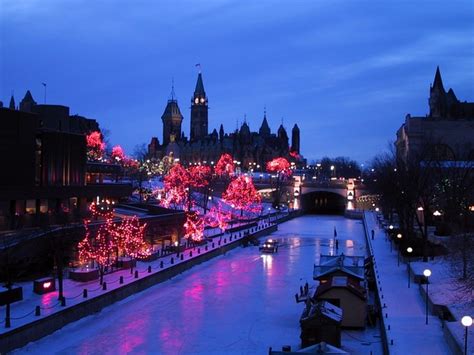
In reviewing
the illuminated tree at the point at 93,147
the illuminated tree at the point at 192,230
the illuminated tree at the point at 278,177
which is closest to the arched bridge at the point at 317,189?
the illuminated tree at the point at 278,177

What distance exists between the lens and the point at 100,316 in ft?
97.0

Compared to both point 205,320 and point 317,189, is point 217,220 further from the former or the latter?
point 317,189

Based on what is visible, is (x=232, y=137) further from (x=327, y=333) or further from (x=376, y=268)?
(x=327, y=333)

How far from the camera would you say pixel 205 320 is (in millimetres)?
29625

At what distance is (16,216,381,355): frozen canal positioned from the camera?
24.9 meters

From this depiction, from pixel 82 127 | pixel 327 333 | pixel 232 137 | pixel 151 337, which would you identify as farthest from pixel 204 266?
pixel 232 137

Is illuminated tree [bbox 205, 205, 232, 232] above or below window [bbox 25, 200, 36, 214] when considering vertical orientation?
below

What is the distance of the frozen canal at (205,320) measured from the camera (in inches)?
982

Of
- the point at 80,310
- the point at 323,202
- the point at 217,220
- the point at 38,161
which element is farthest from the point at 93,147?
the point at 323,202

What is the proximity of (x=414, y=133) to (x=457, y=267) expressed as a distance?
6789 centimetres

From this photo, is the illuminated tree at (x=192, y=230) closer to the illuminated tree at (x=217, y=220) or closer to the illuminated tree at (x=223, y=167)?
the illuminated tree at (x=217, y=220)

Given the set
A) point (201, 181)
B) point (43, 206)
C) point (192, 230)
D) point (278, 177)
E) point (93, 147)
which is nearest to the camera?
point (43, 206)

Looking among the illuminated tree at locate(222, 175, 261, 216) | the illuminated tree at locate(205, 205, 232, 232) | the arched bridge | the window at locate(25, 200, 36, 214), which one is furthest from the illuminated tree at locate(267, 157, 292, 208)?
the window at locate(25, 200, 36, 214)

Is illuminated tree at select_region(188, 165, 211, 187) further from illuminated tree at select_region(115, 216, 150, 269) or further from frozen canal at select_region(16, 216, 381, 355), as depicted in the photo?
frozen canal at select_region(16, 216, 381, 355)
